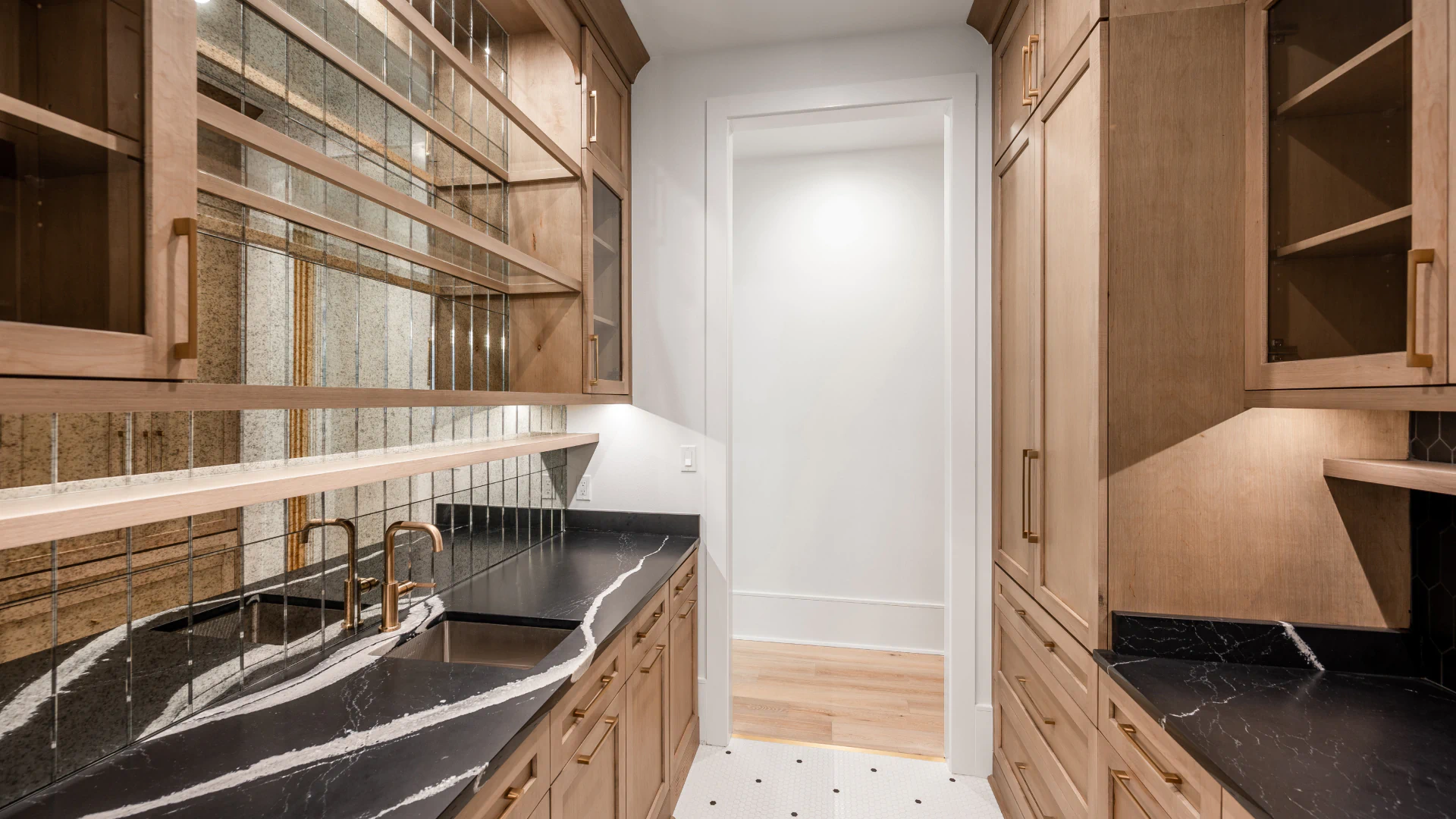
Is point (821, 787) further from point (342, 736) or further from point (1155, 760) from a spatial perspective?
point (342, 736)

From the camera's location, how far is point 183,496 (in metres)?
0.83

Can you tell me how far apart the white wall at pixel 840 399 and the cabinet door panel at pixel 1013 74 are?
1.08 meters

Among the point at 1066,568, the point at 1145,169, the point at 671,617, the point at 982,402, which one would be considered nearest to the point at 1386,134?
the point at 1145,169

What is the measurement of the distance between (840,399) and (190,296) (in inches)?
114

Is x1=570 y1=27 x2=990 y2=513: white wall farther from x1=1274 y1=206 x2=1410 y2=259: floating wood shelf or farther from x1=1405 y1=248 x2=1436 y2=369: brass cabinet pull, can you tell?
x1=1405 y1=248 x2=1436 y2=369: brass cabinet pull

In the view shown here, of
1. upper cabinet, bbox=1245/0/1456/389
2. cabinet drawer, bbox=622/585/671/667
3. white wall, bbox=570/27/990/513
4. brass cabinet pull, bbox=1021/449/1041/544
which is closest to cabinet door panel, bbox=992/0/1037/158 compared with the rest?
upper cabinet, bbox=1245/0/1456/389

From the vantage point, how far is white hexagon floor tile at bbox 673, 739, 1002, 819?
82.8 inches

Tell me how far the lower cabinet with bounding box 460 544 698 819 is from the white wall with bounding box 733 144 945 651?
1.13 meters

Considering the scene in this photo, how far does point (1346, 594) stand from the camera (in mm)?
1332

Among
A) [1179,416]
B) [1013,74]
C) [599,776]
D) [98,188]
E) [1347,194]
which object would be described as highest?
[1013,74]

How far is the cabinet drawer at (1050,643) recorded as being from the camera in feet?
4.77

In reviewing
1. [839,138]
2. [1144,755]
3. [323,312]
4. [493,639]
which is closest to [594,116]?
[323,312]

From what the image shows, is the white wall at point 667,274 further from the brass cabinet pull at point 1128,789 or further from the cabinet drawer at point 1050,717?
the brass cabinet pull at point 1128,789

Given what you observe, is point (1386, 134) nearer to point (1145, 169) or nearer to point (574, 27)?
point (1145, 169)
